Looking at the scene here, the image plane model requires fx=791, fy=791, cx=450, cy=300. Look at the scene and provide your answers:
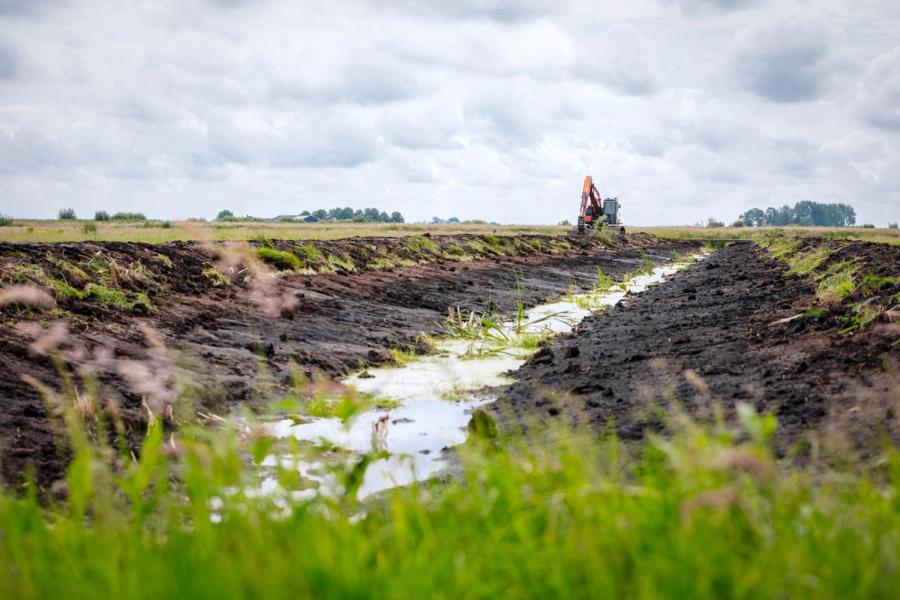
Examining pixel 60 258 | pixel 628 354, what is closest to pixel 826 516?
pixel 628 354

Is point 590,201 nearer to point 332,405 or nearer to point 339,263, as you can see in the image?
point 339,263

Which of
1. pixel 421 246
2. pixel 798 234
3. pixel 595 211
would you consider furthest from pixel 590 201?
pixel 421 246

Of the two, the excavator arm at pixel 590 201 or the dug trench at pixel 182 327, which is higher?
the excavator arm at pixel 590 201

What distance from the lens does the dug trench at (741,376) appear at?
455 centimetres

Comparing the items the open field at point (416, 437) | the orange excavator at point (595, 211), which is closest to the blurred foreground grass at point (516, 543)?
the open field at point (416, 437)

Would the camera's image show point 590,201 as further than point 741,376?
Yes

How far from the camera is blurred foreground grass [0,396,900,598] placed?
2.11 metres

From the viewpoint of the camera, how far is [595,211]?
5419cm

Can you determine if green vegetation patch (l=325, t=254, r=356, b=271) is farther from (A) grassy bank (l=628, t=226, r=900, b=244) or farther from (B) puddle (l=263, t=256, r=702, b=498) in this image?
(A) grassy bank (l=628, t=226, r=900, b=244)

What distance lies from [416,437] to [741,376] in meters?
2.72

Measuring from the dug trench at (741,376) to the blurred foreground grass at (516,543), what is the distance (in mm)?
313

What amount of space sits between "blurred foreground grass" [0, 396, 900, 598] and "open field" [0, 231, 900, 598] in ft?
0.04

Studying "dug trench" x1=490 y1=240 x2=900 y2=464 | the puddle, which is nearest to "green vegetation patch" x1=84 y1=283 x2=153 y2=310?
the puddle

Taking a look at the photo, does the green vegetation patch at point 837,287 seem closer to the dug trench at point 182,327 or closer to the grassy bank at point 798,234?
the dug trench at point 182,327
